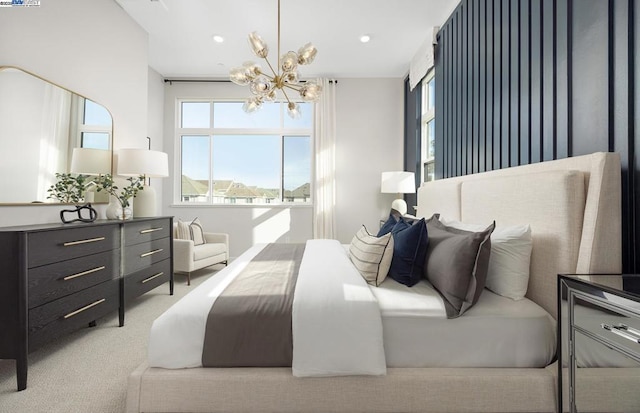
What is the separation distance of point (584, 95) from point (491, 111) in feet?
2.71

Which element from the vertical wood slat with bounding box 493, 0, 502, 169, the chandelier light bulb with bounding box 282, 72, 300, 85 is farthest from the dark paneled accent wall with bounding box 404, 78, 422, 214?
the chandelier light bulb with bounding box 282, 72, 300, 85

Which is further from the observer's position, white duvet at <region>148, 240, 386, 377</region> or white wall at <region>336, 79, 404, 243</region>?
white wall at <region>336, 79, 404, 243</region>

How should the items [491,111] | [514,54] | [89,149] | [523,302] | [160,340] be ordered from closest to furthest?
[160,340] → [523,302] → [514,54] → [491,111] → [89,149]

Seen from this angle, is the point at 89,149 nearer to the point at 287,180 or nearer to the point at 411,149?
the point at 287,180

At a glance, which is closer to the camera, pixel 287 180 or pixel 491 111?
pixel 491 111

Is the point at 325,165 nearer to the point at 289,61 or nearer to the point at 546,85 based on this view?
the point at 289,61

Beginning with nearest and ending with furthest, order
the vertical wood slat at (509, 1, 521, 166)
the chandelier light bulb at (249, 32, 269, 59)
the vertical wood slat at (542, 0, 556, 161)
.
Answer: the vertical wood slat at (542, 0, 556, 161) < the vertical wood slat at (509, 1, 521, 166) < the chandelier light bulb at (249, 32, 269, 59)

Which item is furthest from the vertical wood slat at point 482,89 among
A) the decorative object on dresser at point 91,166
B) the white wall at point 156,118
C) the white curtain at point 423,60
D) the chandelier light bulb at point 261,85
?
the white wall at point 156,118

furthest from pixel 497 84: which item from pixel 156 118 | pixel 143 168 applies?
pixel 156 118

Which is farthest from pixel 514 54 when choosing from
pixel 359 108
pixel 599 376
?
pixel 359 108

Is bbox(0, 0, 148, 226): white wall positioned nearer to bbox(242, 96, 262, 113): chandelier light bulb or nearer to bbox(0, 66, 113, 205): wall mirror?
bbox(0, 66, 113, 205): wall mirror

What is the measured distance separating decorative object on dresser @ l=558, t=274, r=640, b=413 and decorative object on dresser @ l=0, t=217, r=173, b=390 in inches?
98.9

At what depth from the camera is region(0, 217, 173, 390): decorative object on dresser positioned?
5.17ft

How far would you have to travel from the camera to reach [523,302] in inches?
54.3
